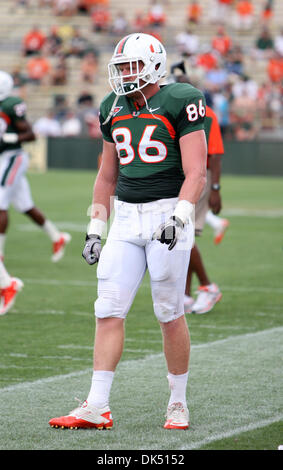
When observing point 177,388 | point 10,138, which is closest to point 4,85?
point 10,138

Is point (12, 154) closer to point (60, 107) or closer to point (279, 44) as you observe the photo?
point (279, 44)

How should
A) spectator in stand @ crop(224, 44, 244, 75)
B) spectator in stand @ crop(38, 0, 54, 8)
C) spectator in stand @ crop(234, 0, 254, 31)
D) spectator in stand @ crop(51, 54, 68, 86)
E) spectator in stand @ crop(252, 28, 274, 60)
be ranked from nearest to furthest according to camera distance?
spectator in stand @ crop(224, 44, 244, 75) < spectator in stand @ crop(252, 28, 274, 60) < spectator in stand @ crop(234, 0, 254, 31) < spectator in stand @ crop(51, 54, 68, 86) < spectator in stand @ crop(38, 0, 54, 8)

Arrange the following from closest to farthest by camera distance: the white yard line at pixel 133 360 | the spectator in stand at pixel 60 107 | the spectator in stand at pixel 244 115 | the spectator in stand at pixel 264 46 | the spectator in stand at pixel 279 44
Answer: the white yard line at pixel 133 360 < the spectator in stand at pixel 244 115 < the spectator in stand at pixel 279 44 < the spectator in stand at pixel 264 46 < the spectator in stand at pixel 60 107

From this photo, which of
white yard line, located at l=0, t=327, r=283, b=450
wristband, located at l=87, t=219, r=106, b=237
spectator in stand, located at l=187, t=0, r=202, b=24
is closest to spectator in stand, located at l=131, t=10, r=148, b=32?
spectator in stand, located at l=187, t=0, r=202, b=24

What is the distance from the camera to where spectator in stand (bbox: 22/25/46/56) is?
28.7m

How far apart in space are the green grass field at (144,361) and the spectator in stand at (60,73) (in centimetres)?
1686

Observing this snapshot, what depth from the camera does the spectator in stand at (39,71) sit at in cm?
2822

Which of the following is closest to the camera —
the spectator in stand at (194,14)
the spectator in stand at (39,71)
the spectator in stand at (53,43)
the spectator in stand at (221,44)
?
the spectator in stand at (221,44)

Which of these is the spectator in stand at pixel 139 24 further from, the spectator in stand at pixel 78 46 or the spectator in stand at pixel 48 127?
the spectator in stand at pixel 48 127

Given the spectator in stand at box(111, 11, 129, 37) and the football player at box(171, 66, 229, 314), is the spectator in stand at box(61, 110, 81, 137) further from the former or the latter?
the football player at box(171, 66, 229, 314)

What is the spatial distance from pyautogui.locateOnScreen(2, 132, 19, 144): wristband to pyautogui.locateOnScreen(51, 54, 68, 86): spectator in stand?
18.4 meters

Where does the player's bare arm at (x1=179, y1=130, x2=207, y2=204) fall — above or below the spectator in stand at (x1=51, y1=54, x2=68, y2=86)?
above

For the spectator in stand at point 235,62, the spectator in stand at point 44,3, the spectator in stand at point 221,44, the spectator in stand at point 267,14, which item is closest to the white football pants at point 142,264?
the spectator in stand at point 235,62
